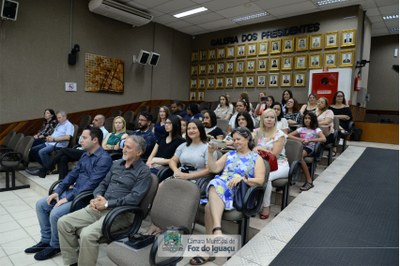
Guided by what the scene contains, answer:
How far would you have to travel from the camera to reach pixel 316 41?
665 centimetres

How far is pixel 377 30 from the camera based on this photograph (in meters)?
8.07

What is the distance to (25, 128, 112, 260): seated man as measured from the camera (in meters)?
2.38

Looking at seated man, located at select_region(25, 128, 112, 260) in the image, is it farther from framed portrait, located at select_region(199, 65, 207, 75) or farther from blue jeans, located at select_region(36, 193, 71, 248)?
framed portrait, located at select_region(199, 65, 207, 75)

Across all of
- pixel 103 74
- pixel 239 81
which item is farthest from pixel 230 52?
pixel 103 74

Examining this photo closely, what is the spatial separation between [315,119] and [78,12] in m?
5.69

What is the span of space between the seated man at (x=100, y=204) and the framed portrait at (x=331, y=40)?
5837 millimetres

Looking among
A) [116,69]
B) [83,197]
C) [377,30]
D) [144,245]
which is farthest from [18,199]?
[377,30]

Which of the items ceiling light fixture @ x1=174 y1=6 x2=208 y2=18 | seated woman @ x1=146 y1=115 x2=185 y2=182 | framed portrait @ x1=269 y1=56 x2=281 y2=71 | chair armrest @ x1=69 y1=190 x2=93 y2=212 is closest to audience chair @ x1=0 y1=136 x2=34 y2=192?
seated woman @ x1=146 y1=115 x2=185 y2=182

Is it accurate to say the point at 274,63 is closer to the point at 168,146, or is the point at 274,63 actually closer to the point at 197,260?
the point at 168,146

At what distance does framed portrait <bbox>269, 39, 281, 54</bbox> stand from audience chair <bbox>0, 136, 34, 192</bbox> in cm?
596

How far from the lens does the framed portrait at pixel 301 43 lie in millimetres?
6817

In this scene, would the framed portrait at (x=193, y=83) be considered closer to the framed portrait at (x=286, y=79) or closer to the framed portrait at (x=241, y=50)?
the framed portrait at (x=241, y=50)

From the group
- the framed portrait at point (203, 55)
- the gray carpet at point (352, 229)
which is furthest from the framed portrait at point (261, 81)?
the gray carpet at point (352, 229)

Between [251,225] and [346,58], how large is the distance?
532 centimetres
